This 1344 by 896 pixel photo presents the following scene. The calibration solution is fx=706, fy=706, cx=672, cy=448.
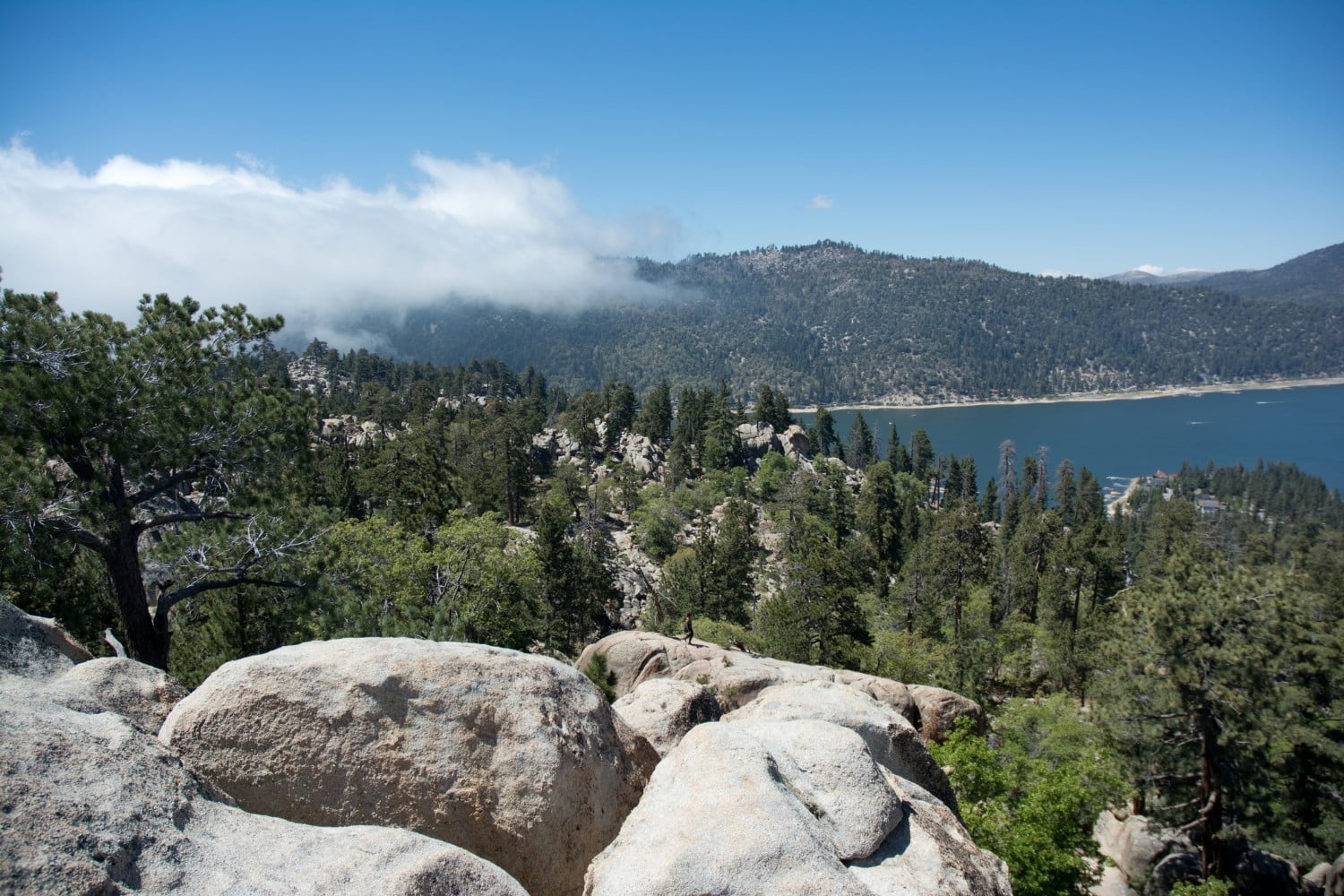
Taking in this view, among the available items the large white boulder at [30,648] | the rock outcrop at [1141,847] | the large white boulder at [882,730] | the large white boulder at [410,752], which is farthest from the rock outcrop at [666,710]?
the rock outcrop at [1141,847]

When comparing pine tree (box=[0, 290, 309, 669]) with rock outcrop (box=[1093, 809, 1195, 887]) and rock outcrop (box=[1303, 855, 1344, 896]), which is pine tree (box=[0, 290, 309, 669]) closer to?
rock outcrop (box=[1093, 809, 1195, 887])

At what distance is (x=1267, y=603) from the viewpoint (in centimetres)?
2164

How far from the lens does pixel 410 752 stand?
26.0 ft

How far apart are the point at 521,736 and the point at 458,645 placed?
5.30 feet

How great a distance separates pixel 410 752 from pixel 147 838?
2.98 m

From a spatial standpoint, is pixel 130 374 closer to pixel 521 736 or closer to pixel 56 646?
pixel 56 646

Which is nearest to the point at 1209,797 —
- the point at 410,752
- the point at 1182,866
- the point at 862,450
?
the point at 1182,866

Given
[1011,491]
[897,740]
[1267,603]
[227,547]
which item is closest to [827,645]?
[1267,603]

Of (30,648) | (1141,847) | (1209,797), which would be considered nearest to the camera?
(30,648)

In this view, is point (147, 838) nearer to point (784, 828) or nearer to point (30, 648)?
point (784, 828)

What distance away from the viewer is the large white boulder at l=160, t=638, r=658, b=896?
763 cm

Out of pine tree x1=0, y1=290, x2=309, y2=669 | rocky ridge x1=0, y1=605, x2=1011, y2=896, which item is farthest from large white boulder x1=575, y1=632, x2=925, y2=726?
pine tree x1=0, y1=290, x2=309, y2=669

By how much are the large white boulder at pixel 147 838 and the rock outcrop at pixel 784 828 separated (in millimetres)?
1505

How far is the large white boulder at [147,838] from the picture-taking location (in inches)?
182
